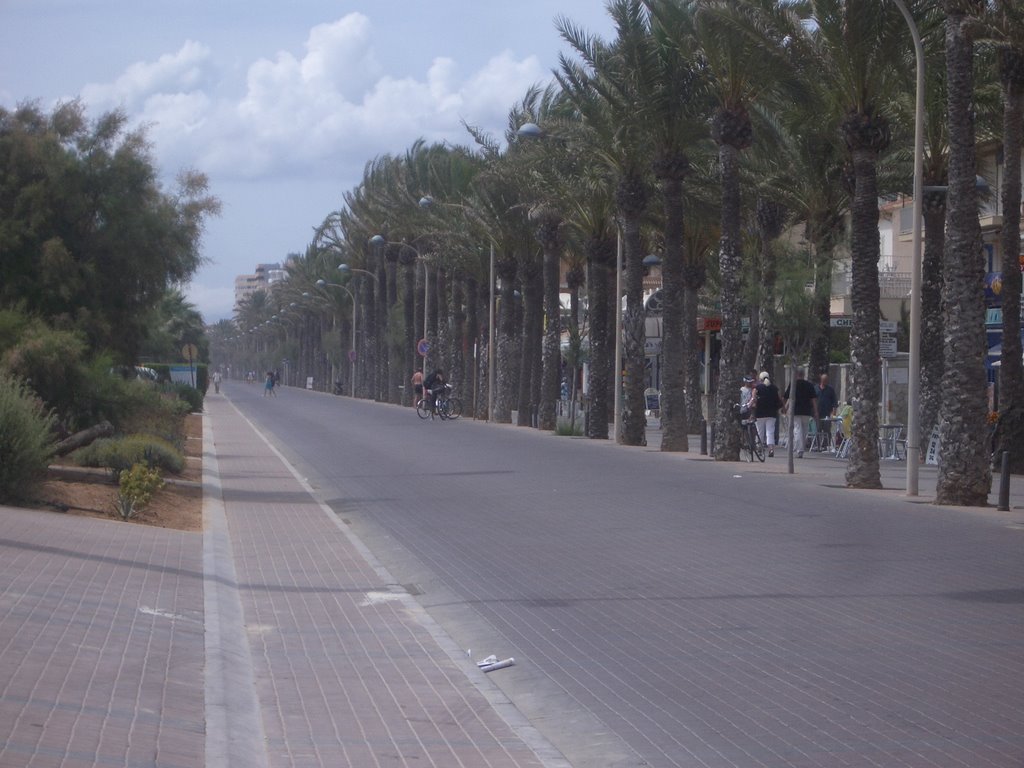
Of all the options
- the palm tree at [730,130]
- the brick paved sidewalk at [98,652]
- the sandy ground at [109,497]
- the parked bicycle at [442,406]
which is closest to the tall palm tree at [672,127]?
the palm tree at [730,130]

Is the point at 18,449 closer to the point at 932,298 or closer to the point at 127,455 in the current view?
the point at 127,455

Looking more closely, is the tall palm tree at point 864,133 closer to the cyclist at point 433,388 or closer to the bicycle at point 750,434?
the bicycle at point 750,434

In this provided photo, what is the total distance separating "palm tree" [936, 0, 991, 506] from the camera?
61.8ft

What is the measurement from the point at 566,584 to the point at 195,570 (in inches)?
129

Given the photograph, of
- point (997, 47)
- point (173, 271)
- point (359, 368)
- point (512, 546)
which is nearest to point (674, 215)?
point (997, 47)

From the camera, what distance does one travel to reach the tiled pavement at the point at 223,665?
611cm

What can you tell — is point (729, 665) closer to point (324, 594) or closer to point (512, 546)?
point (324, 594)

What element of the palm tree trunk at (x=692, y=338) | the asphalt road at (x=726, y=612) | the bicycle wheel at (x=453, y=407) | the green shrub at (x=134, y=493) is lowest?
the asphalt road at (x=726, y=612)

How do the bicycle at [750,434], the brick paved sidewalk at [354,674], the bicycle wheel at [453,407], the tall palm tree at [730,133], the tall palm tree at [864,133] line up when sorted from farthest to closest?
the bicycle wheel at [453,407], the bicycle at [750,434], the tall palm tree at [730,133], the tall palm tree at [864,133], the brick paved sidewalk at [354,674]

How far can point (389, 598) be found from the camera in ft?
36.6

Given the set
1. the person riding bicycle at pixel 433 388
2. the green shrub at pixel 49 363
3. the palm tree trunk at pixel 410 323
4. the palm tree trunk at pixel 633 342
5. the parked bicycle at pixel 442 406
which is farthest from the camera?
the palm tree trunk at pixel 410 323

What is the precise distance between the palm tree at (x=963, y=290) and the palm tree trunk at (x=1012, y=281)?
5.23m

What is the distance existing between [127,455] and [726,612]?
13030 mm

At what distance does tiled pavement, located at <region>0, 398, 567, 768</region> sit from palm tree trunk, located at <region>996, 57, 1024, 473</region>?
15.7 metres
